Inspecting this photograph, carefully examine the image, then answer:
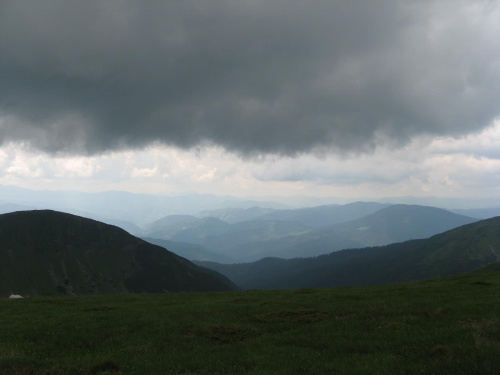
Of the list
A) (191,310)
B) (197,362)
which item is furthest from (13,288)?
(197,362)

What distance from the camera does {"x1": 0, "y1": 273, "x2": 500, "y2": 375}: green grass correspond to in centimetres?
1400

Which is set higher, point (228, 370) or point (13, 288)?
point (228, 370)

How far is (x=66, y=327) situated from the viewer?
22.6 m

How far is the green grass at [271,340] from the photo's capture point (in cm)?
1400

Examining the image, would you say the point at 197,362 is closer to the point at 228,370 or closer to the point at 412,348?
the point at 228,370

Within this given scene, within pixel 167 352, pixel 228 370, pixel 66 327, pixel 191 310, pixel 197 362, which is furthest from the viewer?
pixel 191 310

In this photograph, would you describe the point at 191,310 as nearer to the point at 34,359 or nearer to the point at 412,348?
the point at 34,359

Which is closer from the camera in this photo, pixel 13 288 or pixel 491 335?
pixel 491 335

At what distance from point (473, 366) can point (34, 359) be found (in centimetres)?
1953

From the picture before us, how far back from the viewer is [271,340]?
1867 centimetres

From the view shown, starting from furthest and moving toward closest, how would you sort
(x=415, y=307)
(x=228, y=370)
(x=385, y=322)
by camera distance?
1. (x=415, y=307)
2. (x=385, y=322)
3. (x=228, y=370)

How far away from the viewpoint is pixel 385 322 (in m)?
20.8

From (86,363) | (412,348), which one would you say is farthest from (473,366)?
(86,363)

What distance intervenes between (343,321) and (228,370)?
1063 cm
